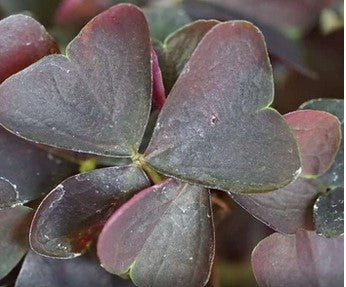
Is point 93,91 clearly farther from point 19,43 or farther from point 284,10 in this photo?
point 284,10

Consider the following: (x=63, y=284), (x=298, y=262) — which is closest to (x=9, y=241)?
(x=63, y=284)

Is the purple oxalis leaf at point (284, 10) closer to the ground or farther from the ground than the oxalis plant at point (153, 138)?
closer to the ground

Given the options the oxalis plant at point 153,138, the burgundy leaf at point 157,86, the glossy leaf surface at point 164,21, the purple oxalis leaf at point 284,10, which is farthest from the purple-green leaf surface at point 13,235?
the purple oxalis leaf at point 284,10

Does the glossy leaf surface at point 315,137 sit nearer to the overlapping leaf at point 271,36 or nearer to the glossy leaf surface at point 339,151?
the glossy leaf surface at point 339,151

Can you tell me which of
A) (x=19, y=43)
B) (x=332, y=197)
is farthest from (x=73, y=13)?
(x=332, y=197)

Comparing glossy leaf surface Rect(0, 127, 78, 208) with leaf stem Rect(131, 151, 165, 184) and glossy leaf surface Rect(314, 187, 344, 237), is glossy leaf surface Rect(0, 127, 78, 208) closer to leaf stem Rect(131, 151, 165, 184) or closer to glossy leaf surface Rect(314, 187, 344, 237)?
leaf stem Rect(131, 151, 165, 184)

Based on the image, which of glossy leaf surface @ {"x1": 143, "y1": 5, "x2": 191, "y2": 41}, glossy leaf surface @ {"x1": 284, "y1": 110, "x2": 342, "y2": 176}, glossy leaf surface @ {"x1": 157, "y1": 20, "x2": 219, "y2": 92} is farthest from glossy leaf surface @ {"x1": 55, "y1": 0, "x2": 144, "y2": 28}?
glossy leaf surface @ {"x1": 284, "y1": 110, "x2": 342, "y2": 176}
